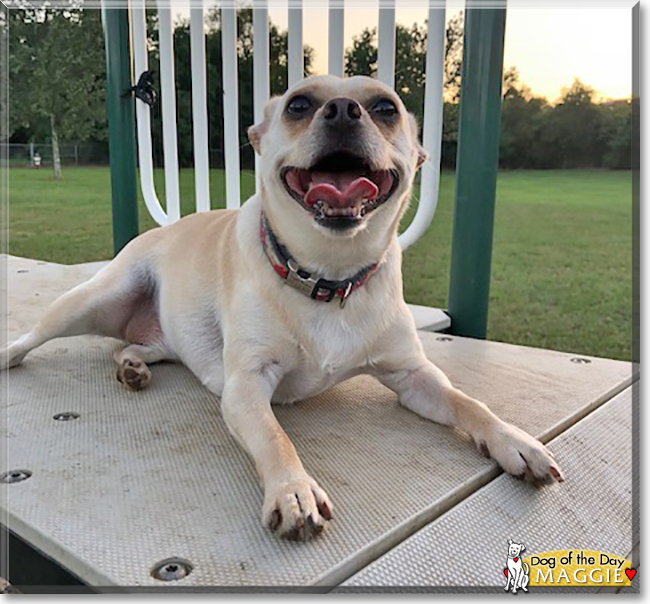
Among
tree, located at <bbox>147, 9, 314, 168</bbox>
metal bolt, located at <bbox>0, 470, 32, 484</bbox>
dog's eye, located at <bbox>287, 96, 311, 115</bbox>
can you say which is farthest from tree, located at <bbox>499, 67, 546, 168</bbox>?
metal bolt, located at <bbox>0, 470, 32, 484</bbox>

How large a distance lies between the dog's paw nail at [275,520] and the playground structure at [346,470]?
0.07 feet

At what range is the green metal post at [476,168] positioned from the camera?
2.24 metres

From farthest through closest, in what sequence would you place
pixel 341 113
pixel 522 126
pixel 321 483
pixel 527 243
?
1. pixel 527 243
2. pixel 522 126
3. pixel 341 113
4. pixel 321 483

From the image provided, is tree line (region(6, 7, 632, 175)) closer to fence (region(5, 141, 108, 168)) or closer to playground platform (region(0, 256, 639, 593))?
fence (region(5, 141, 108, 168))

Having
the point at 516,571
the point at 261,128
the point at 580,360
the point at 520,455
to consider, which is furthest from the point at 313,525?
the point at 580,360

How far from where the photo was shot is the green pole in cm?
325

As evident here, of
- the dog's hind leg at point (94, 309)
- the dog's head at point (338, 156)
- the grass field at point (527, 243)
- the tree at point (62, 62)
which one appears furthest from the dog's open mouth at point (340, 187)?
the tree at point (62, 62)

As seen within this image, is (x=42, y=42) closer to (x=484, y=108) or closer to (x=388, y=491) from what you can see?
(x=484, y=108)

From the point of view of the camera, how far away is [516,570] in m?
0.96

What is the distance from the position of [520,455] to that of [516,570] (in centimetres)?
30

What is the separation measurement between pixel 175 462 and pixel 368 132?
80cm

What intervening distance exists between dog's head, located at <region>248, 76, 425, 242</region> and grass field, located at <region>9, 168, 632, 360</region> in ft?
3.49

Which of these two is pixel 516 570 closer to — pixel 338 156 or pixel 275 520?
pixel 275 520

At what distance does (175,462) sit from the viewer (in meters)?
1.23
